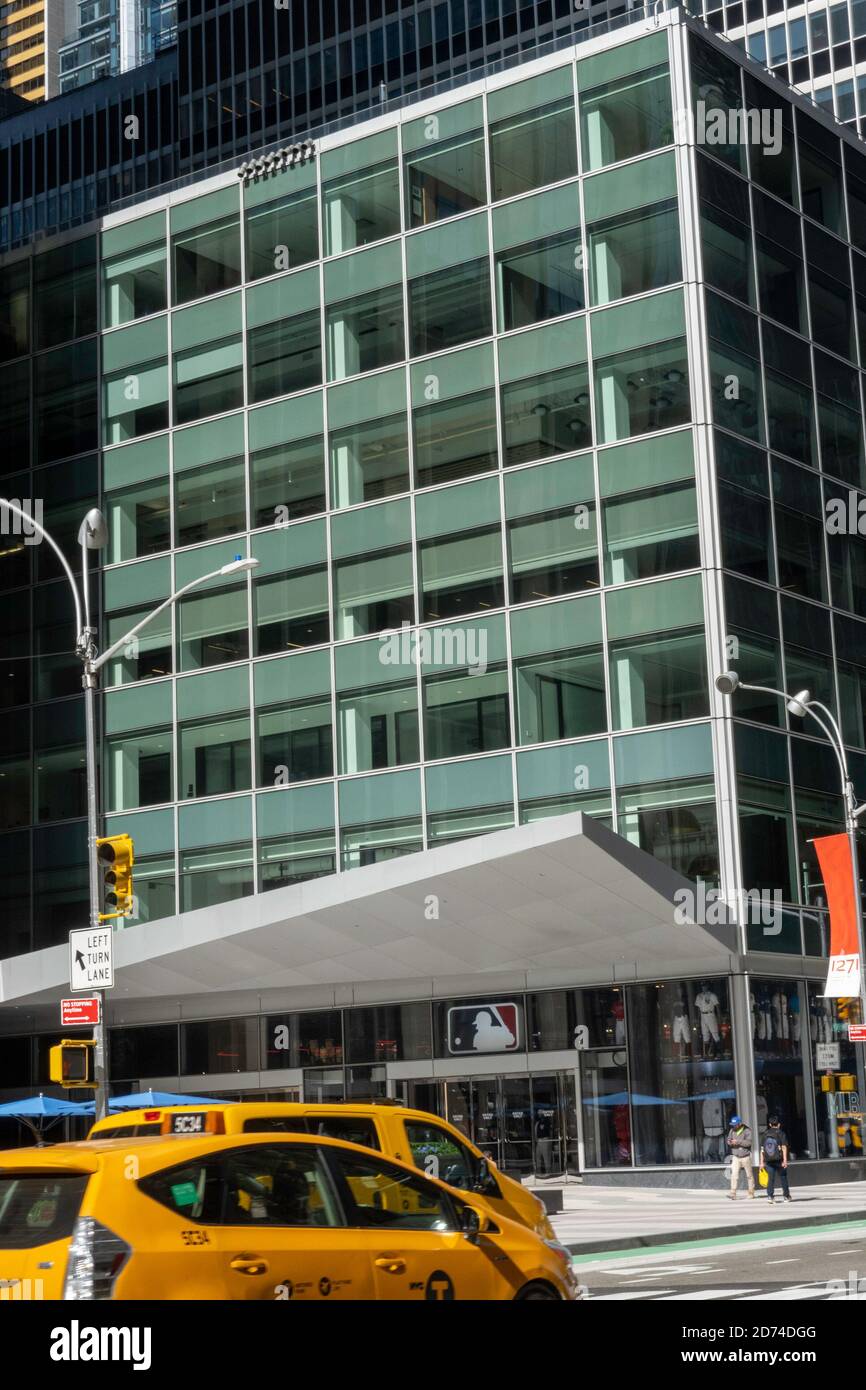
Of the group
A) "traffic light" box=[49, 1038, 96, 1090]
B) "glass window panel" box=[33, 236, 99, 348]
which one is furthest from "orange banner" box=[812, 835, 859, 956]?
"glass window panel" box=[33, 236, 99, 348]

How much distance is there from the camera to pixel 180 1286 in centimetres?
808

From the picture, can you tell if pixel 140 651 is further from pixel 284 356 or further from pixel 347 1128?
pixel 347 1128

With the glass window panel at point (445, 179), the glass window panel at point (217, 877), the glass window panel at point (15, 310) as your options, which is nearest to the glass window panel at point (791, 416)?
the glass window panel at point (445, 179)

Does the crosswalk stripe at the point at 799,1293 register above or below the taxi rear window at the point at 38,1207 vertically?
below

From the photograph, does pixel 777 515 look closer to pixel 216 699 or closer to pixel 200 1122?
pixel 216 699

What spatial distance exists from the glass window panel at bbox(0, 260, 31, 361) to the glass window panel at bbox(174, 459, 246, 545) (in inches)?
311

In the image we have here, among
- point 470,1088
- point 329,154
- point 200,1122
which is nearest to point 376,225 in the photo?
point 329,154

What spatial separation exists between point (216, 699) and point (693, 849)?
14144mm

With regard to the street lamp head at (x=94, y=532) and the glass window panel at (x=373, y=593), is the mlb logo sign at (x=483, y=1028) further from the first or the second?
the street lamp head at (x=94, y=532)

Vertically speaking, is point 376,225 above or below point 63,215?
below

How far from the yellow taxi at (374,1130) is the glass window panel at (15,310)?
4056 cm

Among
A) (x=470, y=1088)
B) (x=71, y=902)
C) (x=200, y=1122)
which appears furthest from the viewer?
(x=71, y=902)

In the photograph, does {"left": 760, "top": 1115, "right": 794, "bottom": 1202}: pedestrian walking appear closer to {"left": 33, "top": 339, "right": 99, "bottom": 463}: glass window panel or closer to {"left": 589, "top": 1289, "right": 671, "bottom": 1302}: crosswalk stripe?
{"left": 589, "top": 1289, "right": 671, "bottom": 1302}: crosswalk stripe

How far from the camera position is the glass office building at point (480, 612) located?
3841 centimetres
